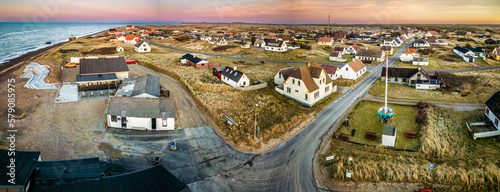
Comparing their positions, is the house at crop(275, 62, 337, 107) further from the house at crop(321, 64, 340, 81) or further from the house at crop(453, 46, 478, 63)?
the house at crop(453, 46, 478, 63)

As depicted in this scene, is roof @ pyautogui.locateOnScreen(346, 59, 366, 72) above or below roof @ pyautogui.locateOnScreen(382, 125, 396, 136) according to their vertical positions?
above

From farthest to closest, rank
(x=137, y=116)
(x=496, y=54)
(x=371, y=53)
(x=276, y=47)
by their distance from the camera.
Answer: (x=276, y=47), (x=496, y=54), (x=371, y=53), (x=137, y=116)

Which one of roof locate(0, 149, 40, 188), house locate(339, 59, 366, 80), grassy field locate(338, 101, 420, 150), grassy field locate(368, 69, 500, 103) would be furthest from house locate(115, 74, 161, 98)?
house locate(339, 59, 366, 80)

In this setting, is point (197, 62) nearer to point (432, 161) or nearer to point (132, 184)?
point (132, 184)

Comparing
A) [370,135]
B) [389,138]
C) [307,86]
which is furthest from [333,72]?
[389,138]

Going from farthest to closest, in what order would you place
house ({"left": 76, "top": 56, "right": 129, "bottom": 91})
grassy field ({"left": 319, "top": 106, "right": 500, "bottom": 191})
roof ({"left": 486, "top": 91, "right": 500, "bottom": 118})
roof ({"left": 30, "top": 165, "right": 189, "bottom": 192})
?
1. house ({"left": 76, "top": 56, "right": 129, "bottom": 91})
2. roof ({"left": 486, "top": 91, "right": 500, "bottom": 118})
3. grassy field ({"left": 319, "top": 106, "right": 500, "bottom": 191})
4. roof ({"left": 30, "top": 165, "right": 189, "bottom": 192})

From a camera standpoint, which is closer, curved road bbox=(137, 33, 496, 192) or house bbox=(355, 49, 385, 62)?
curved road bbox=(137, 33, 496, 192)

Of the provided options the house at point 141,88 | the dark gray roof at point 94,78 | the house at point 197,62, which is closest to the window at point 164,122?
the house at point 141,88
